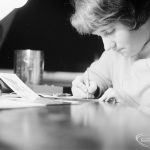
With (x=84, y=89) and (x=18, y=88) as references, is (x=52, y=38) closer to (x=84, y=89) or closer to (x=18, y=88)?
(x=84, y=89)

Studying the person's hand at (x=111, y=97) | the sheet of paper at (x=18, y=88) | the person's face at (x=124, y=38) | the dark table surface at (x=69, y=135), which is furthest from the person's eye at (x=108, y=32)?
the dark table surface at (x=69, y=135)

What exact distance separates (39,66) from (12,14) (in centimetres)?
55

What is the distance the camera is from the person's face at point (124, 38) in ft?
4.57

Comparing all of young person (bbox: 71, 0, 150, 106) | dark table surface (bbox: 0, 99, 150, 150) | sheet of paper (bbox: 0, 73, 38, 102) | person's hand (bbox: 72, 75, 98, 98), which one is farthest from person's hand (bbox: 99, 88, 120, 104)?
dark table surface (bbox: 0, 99, 150, 150)

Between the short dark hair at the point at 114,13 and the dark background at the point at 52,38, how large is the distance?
1.16ft

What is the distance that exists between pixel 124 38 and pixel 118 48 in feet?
0.20

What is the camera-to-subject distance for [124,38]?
1423mm

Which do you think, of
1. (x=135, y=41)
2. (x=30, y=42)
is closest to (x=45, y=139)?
(x=135, y=41)

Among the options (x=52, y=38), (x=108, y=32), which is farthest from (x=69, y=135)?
(x=52, y=38)

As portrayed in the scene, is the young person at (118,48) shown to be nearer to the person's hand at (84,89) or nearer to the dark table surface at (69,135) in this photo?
the person's hand at (84,89)

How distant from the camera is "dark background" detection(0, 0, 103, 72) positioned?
174 centimetres

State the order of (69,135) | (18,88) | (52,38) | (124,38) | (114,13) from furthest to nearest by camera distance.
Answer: (52,38) < (124,38) < (114,13) < (18,88) < (69,135)

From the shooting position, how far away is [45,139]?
0.39 meters

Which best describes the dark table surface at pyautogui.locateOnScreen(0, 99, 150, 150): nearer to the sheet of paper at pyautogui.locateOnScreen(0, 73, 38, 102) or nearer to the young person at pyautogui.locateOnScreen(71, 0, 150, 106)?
the sheet of paper at pyautogui.locateOnScreen(0, 73, 38, 102)
